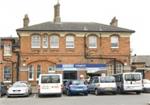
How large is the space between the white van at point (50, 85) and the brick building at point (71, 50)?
18.9m

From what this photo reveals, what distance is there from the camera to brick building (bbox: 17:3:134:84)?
5853cm

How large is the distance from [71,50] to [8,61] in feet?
28.7

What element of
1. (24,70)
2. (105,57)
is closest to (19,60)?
(24,70)

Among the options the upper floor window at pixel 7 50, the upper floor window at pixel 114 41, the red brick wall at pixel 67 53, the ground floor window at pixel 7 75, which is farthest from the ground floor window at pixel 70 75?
the upper floor window at pixel 7 50

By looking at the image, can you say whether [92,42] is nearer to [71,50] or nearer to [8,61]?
[71,50]

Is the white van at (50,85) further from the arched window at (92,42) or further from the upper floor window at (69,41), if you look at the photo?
the arched window at (92,42)

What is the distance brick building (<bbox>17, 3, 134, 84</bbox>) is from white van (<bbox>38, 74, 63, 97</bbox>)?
61.9 ft

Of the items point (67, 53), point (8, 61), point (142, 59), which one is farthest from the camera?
point (142, 59)

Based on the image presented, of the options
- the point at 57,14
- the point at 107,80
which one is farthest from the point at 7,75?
the point at 107,80

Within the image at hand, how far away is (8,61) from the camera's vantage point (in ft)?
195

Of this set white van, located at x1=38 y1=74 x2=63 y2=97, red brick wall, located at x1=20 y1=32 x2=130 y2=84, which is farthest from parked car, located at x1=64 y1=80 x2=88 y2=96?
red brick wall, located at x1=20 y1=32 x2=130 y2=84

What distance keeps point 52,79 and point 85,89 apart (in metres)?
3.35

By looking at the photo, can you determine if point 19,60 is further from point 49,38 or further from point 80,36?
point 80,36

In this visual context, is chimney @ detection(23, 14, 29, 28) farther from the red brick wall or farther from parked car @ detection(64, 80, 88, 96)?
parked car @ detection(64, 80, 88, 96)
